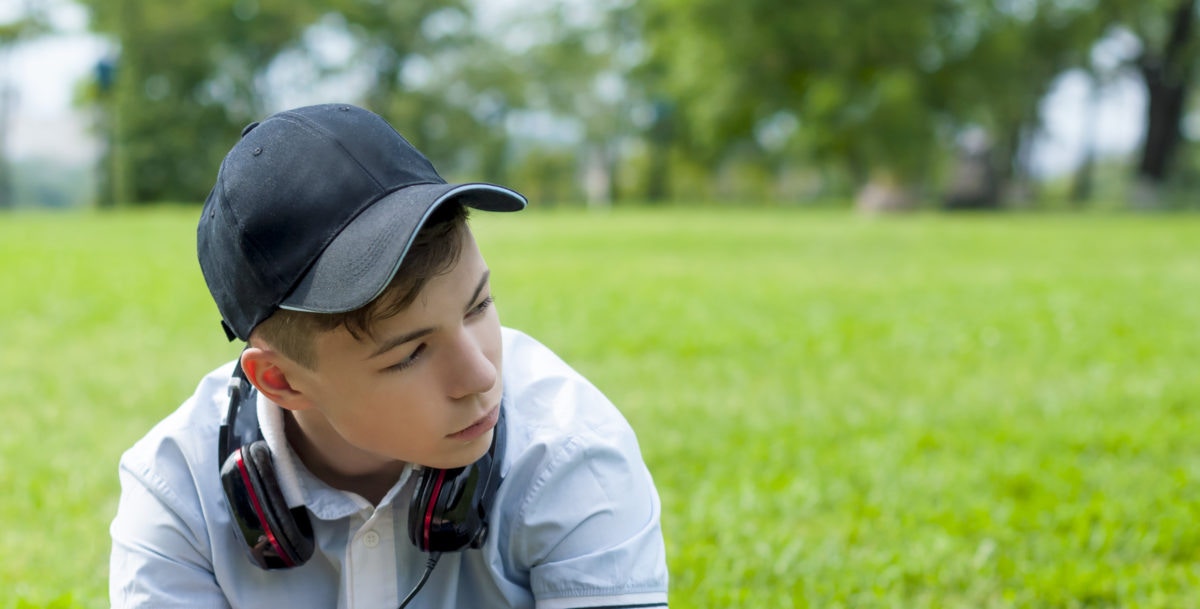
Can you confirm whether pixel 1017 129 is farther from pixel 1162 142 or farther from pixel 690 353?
pixel 690 353

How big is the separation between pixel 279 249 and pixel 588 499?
0.56m

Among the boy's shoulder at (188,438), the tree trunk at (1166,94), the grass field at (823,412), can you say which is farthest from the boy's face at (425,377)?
the tree trunk at (1166,94)

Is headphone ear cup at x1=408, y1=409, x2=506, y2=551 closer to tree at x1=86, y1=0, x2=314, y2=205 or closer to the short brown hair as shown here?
the short brown hair

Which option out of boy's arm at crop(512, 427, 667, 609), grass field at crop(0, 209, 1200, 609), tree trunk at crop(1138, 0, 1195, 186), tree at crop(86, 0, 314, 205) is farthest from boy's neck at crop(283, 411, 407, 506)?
tree at crop(86, 0, 314, 205)

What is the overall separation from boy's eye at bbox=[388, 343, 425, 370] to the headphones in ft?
0.57

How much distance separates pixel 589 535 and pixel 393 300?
1.48ft

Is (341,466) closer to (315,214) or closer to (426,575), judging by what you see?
(426,575)

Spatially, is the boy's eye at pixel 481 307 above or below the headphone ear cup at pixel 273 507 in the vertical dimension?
above

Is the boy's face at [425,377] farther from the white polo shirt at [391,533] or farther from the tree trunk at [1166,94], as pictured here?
the tree trunk at [1166,94]

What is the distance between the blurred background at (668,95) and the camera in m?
23.3

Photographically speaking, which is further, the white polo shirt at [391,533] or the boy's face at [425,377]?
the white polo shirt at [391,533]

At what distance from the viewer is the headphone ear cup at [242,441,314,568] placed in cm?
150

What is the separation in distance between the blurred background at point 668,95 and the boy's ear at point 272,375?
2129 cm

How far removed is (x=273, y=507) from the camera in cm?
151
